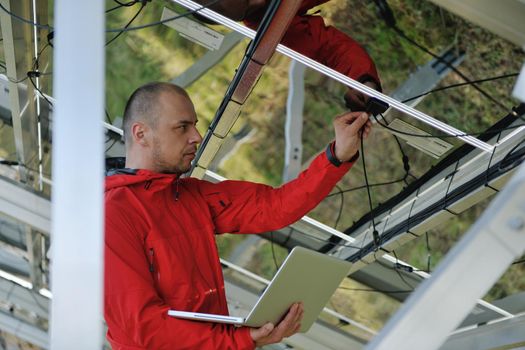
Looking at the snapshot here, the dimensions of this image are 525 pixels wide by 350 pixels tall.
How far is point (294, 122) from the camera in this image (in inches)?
221

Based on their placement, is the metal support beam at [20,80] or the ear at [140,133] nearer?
the ear at [140,133]

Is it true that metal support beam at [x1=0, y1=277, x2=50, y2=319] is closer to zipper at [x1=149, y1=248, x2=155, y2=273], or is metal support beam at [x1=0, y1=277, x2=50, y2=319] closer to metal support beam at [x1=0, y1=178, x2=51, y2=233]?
metal support beam at [x1=0, y1=178, x2=51, y2=233]

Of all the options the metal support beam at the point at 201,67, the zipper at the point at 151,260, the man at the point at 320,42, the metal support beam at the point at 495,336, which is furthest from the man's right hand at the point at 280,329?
the metal support beam at the point at 201,67

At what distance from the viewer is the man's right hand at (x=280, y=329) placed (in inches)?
121

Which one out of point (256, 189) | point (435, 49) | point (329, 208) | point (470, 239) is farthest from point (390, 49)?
point (470, 239)

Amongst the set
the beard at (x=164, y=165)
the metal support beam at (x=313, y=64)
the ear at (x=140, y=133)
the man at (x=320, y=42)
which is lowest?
the beard at (x=164, y=165)

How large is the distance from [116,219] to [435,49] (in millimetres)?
4203

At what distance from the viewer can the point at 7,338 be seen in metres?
8.48

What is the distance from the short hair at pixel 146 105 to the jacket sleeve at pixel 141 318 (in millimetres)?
497

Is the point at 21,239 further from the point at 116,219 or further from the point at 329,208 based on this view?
the point at 116,219

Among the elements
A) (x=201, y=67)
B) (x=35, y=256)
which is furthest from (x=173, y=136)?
(x=35, y=256)

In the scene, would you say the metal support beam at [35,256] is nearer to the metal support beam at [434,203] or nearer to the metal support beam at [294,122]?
the metal support beam at [294,122]

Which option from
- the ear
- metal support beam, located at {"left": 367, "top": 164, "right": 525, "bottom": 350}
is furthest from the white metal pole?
the ear

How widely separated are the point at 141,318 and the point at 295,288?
1.31 ft
